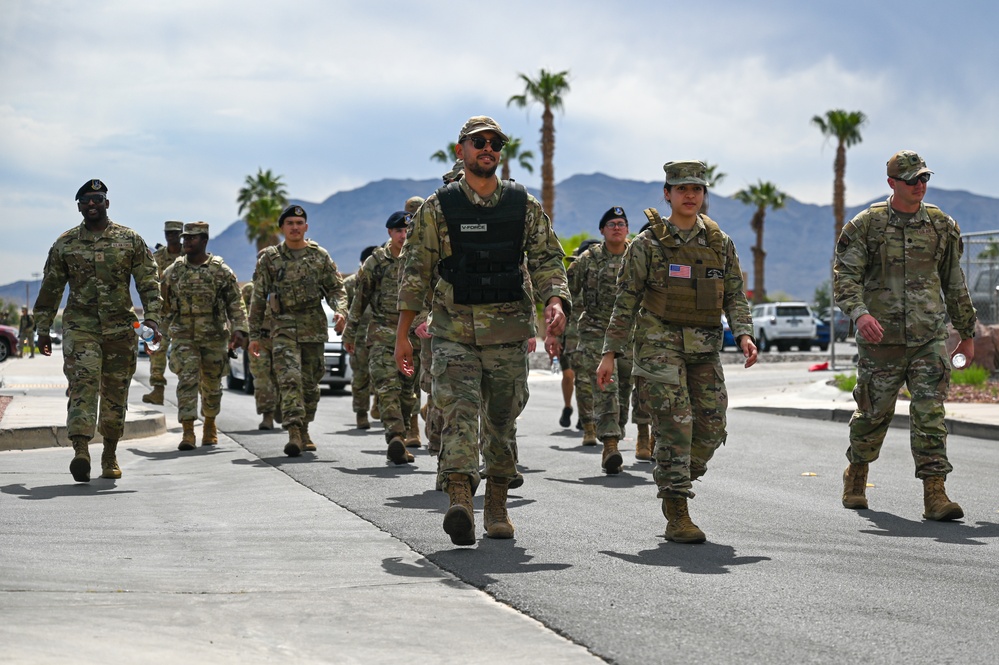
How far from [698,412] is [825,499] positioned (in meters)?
2.20

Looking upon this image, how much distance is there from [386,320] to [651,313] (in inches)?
201

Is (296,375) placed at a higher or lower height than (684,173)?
lower

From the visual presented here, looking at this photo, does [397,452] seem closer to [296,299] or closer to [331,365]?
[296,299]

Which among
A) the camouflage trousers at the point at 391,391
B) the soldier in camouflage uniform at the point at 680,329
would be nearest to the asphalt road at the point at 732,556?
the camouflage trousers at the point at 391,391

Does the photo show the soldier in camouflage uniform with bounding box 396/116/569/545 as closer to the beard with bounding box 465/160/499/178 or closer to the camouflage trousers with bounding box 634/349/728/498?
the beard with bounding box 465/160/499/178

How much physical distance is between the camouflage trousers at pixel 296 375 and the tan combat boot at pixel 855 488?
5.42 m

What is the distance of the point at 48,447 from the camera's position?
43.3 ft

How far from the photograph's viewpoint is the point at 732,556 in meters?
6.62

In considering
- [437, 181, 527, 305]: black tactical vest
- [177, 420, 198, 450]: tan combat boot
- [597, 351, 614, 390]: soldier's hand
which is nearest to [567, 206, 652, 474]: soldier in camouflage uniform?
[177, 420, 198, 450]: tan combat boot

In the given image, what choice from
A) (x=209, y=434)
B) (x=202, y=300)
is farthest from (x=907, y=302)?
(x=209, y=434)

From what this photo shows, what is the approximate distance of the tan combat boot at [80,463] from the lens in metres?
10.1

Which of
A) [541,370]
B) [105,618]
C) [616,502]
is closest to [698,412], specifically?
[616,502]

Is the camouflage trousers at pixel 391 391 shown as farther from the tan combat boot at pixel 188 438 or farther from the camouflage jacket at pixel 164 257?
the camouflage jacket at pixel 164 257

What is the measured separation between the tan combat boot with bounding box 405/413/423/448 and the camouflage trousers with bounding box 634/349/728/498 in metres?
5.46
